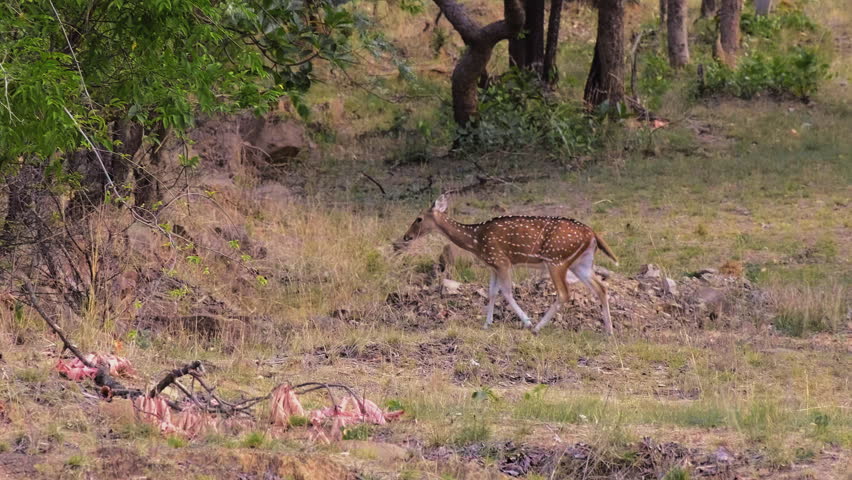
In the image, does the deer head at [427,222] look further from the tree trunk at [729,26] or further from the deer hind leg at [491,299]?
the tree trunk at [729,26]

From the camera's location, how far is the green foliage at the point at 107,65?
7.02 meters

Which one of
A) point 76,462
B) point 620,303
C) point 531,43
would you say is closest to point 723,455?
point 76,462

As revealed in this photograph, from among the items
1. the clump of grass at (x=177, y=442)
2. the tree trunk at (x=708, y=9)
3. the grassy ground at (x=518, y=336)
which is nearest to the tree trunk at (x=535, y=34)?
the grassy ground at (x=518, y=336)

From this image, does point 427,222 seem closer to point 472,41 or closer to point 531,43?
point 472,41

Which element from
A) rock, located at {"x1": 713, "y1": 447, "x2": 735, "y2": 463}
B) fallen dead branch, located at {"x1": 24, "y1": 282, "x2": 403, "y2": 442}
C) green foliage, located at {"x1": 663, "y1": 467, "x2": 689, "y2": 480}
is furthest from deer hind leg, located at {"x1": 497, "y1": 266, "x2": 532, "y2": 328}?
green foliage, located at {"x1": 663, "y1": 467, "x2": 689, "y2": 480}

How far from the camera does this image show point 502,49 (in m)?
29.4

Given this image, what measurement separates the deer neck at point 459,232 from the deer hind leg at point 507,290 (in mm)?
523

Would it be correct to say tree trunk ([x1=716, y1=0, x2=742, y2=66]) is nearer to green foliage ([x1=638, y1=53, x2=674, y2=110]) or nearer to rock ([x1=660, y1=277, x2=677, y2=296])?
green foliage ([x1=638, y1=53, x2=674, y2=110])

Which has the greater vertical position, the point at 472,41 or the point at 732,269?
the point at 472,41

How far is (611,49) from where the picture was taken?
21281mm

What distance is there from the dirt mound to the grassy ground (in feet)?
0.43

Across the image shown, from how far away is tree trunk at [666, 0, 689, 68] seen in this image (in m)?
26.8

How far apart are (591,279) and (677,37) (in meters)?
15.8

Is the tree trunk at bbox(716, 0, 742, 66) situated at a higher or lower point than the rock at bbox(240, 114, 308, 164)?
higher
